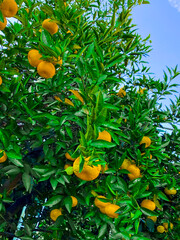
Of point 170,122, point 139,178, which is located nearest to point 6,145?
point 139,178

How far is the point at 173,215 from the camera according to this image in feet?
8.14

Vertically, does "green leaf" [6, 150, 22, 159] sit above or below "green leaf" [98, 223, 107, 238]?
above

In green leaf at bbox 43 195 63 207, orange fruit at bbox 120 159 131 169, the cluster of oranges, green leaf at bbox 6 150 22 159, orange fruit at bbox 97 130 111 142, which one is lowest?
green leaf at bbox 43 195 63 207

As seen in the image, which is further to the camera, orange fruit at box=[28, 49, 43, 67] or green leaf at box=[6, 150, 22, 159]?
orange fruit at box=[28, 49, 43, 67]

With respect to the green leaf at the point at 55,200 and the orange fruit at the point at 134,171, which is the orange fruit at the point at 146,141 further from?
the green leaf at the point at 55,200

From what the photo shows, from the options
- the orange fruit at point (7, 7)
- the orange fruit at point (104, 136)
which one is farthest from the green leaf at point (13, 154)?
the orange fruit at point (7, 7)

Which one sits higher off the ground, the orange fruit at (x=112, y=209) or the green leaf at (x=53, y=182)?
the green leaf at (x=53, y=182)

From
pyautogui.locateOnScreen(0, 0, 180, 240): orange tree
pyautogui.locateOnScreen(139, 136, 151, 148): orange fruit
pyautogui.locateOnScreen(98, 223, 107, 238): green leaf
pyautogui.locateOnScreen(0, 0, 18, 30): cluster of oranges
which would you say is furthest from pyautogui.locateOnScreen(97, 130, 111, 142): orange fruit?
pyautogui.locateOnScreen(0, 0, 18, 30): cluster of oranges

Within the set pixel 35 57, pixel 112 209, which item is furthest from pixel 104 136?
pixel 35 57

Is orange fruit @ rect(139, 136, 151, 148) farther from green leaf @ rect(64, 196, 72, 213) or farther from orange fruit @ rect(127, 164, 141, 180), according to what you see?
green leaf @ rect(64, 196, 72, 213)

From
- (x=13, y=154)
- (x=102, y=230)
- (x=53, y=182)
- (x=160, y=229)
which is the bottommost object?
(x=160, y=229)

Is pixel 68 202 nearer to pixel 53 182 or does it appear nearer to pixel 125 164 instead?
pixel 53 182

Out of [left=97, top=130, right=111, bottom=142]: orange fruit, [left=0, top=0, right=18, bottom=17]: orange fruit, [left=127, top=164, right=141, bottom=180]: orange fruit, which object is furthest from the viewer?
[left=127, top=164, right=141, bottom=180]: orange fruit

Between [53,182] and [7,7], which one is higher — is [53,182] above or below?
below
